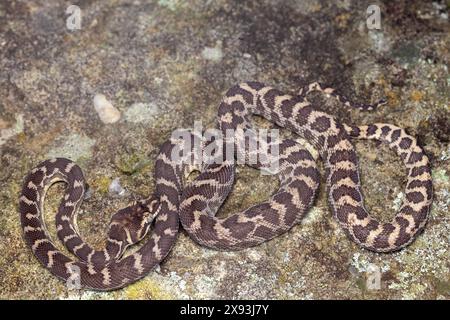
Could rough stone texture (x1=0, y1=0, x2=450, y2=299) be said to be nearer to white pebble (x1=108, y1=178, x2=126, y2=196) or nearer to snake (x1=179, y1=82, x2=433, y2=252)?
white pebble (x1=108, y1=178, x2=126, y2=196)

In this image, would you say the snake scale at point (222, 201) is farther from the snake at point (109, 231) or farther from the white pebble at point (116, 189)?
the white pebble at point (116, 189)

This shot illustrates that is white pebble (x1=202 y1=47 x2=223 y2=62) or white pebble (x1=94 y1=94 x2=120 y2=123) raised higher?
white pebble (x1=202 y1=47 x2=223 y2=62)

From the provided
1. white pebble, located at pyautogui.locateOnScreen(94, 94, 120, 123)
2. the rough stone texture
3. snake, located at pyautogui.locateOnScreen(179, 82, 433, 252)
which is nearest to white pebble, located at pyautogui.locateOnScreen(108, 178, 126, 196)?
the rough stone texture

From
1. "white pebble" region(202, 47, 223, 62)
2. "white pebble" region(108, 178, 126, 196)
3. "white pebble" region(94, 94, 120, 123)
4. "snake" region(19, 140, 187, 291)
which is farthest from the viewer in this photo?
"white pebble" region(202, 47, 223, 62)

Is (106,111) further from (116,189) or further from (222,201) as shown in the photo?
(222,201)

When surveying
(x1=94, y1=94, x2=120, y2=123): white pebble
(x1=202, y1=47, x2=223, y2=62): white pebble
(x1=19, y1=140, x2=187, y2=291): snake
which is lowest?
(x1=19, y1=140, x2=187, y2=291): snake

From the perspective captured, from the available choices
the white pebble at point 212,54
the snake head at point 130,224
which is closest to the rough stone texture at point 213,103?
the white pebble at point 212,54
